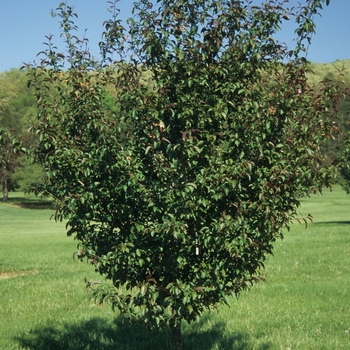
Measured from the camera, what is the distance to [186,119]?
640 centimetres

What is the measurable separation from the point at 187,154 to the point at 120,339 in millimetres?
4341

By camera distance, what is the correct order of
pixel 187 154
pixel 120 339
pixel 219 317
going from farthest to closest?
pixel 219 317 < pixel 120 339 < pixel 187 154

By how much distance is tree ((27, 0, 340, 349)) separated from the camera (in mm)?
6309

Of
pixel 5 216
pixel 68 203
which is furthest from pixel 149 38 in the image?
pixel 5 216

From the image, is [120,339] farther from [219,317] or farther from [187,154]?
[187,154]

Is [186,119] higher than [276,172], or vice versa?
[186,119]

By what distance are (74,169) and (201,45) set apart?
1994 millimetres

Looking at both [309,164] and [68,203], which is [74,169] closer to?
[68,203]

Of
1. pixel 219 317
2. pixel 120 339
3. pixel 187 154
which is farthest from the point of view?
pixel 219 317

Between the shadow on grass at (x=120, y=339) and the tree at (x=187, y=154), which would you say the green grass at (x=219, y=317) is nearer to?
the shadow on grass at (x=120, y=339)

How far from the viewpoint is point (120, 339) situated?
952cm

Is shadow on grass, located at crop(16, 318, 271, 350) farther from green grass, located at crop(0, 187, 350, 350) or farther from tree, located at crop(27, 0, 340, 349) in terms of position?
tree, located at crop(27, 0, 340, 349)

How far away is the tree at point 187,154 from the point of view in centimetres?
631

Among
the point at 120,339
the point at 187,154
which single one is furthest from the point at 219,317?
the point at 187,154
